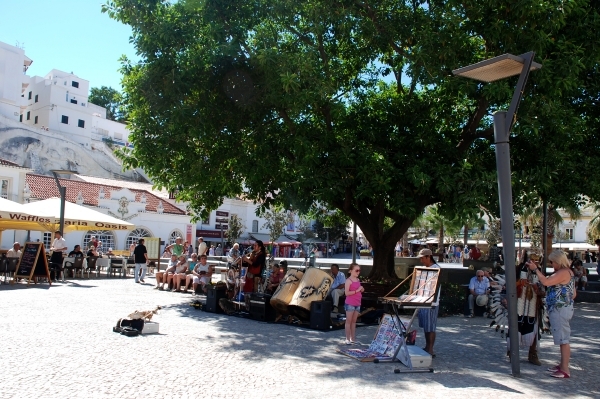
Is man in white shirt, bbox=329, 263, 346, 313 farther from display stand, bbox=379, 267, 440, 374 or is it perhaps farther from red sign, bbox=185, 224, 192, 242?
red sign, bbox=185, 224, 192, 242

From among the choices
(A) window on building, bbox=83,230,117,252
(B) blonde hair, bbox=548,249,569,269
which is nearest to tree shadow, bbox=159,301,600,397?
(B) blonde hair, bbox=548,249,569,269

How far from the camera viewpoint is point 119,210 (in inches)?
1620

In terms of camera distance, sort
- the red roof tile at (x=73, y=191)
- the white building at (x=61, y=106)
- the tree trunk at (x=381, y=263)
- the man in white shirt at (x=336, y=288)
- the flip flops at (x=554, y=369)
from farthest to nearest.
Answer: the white building at (x=61, y=106) → the red roof tile at (x=73, y=191) → the tree trunk at (x=381, y=263) → the man in white shirt at (x=336, y=288) → the flip flops at (x=554, y=369)

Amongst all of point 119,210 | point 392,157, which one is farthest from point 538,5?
point 119,210

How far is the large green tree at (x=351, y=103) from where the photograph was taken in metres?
13.1

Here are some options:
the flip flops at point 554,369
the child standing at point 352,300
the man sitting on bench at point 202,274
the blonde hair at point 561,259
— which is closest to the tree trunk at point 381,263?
the man sitting on bench at point 202,274

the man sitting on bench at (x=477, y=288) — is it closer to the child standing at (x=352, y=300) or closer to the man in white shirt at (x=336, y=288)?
the man in white shirt at (x=336, y=288)

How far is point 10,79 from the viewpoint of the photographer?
60219 mm

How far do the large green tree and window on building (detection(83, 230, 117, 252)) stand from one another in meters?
23.6

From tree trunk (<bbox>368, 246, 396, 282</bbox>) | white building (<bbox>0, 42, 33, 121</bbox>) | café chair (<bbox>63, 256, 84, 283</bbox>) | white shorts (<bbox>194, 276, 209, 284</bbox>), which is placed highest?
white building (<bbox>0, 42, 33, 121</bbox>)

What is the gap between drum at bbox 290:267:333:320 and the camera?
39.4ft

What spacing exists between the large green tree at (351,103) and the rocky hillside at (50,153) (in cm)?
4944

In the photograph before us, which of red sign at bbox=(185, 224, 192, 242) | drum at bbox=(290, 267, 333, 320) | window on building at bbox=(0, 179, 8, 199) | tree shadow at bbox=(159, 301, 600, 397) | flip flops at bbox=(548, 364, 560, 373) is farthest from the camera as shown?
red sign at bbox=(185, 224, 192, 242)

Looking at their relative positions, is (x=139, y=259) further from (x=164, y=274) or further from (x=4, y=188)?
(x=4, y=188)
